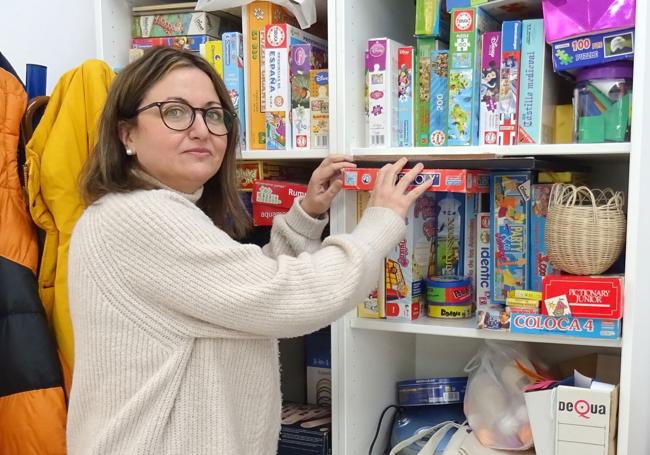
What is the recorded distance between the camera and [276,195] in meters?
1.45

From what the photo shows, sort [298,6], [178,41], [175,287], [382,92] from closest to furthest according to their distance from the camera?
[175,287], [382,92], [298,6], [178,41]

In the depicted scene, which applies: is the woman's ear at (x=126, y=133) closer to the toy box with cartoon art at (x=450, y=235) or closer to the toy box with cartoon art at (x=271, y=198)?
the toy box with cartoon art at (x=271, y=198)

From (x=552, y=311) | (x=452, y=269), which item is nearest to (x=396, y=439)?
(x=452, y=269)

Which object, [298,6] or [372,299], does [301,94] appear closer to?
[298,6]

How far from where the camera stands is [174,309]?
1.04m

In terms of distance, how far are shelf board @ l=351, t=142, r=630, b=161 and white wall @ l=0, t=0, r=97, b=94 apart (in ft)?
2.89

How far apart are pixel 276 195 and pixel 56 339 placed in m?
0.54

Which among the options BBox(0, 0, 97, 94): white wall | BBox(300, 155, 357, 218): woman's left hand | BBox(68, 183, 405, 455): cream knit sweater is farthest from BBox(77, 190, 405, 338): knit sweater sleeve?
BBox(0, 0, 97, 94): white wall

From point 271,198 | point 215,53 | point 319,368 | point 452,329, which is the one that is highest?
point 215,53

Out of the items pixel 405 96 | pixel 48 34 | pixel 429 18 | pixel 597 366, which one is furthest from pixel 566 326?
pixel 48 34

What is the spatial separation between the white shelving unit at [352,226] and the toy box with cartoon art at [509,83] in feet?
0.14

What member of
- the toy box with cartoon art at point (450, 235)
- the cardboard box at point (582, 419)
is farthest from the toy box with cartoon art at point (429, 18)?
the cardboard box at point (582, 419)

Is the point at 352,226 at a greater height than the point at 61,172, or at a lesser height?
lesser

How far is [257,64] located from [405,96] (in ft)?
1.11
